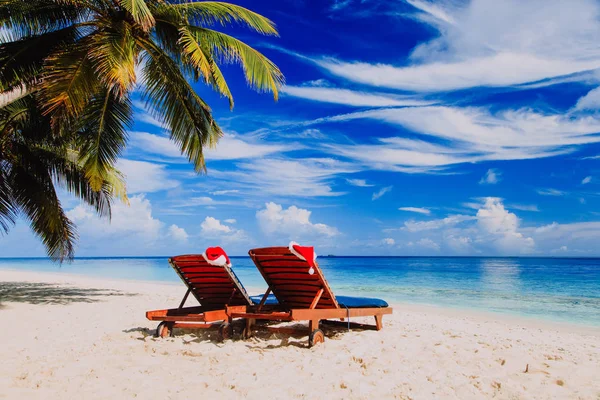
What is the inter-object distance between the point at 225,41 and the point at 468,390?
612 centimetres

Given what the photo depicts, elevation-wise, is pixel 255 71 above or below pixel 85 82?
above

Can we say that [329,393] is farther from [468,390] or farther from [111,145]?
[111,145]

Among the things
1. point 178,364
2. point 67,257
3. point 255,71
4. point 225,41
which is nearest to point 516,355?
point 178,364

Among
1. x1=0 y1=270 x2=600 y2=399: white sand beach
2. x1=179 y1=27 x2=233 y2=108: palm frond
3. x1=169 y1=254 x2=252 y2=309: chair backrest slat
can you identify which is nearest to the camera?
x1=0 y1=270 x2=600 y2=399: white sand beach

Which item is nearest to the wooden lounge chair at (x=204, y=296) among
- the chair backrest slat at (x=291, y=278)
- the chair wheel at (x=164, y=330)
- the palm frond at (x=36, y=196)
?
the chair wheel at (x=164, y=330)

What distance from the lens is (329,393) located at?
3250 millimetres

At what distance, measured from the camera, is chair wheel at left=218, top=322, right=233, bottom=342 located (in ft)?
16.5

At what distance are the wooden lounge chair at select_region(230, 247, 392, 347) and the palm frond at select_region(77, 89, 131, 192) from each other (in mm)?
3553

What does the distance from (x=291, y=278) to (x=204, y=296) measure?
54.6 inches

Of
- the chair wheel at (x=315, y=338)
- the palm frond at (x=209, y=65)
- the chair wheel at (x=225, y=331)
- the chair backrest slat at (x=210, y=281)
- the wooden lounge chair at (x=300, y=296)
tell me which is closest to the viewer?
the chair wheel at (x=315, y=338)

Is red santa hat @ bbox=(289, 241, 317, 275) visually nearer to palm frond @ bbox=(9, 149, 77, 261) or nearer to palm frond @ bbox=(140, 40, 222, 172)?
palm frond @ bbox=(140, 40, 222, 172)

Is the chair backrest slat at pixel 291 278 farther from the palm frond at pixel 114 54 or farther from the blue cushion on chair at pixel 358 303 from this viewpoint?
the palm frond at pixel 114 54

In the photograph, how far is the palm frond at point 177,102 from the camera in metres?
7.46

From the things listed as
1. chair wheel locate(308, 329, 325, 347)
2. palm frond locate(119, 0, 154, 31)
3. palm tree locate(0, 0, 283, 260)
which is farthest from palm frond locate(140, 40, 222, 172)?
chair wheel locate(308, 329, 325, 347)
